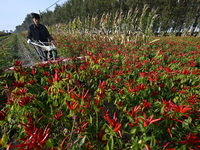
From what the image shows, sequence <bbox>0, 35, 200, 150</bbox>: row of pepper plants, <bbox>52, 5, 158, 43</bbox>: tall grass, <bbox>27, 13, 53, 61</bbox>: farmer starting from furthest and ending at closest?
1. <bbox>52, 5, 158, 43</bbox>: tall grass
2. <bbox>27, 13, 53, 61</bbox>: farmer
3. <bbox>0, 35, 200, 150</bbox>: row of pepper plants

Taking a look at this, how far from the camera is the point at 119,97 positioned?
1.45 metres

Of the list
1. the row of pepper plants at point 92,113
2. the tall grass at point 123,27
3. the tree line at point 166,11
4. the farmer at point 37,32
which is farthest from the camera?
the tree line at point 166,11

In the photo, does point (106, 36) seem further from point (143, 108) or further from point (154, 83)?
point (143, 108)

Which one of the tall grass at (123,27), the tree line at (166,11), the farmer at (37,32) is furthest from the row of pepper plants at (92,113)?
the tree line at (166,11)

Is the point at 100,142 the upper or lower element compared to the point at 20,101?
lower

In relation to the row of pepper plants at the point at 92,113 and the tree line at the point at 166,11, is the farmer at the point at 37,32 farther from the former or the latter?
the tree line at the point at 166,11

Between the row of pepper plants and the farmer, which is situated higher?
the farmer

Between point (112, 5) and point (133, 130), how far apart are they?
28.2 metres

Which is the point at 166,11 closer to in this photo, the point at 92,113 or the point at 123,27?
the point at 123,27

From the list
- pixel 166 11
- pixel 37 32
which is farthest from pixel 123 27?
pixel 166 11

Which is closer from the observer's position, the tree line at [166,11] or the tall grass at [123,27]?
the tall grass at [123,27]

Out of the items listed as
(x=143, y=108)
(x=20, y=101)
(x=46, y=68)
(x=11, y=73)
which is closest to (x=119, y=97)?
(x=143, y=108)

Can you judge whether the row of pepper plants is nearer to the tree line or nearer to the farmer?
the farmer

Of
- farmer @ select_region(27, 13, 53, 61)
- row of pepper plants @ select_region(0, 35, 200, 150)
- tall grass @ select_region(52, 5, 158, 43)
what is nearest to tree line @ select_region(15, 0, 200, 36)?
tall grass @ select_region(52, 5, 158, 43)
